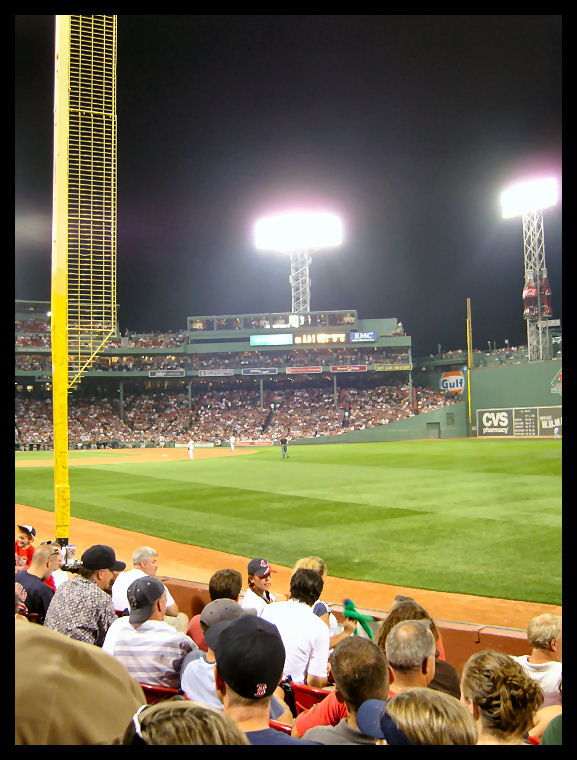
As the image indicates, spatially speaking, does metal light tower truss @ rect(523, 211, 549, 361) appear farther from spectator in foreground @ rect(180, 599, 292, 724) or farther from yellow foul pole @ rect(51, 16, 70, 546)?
spectator in foreground @ rect(180, 599, 292, 724)

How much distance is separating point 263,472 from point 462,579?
17226 millimetres

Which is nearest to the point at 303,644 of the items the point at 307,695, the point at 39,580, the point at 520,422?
the point at 307,695

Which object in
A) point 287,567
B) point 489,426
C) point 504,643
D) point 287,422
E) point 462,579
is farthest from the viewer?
point 287,422

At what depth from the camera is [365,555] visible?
10891 mm

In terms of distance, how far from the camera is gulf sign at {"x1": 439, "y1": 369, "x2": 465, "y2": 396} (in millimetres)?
62566

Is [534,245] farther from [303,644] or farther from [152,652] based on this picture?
[152,652]

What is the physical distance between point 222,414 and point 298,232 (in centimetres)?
2061

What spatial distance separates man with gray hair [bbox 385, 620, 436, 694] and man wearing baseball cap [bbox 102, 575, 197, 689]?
1602 mm

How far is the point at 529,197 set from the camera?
49219 mm
